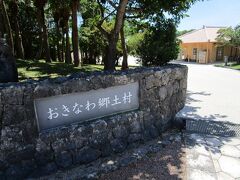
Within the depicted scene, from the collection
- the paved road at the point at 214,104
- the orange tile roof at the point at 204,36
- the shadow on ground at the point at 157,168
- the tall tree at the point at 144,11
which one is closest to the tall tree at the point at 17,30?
the tall tree at the point at 144,11

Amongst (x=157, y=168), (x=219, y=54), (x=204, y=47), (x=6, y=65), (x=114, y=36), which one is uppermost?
(x=204, y=47)

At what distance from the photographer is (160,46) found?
752 centimetres

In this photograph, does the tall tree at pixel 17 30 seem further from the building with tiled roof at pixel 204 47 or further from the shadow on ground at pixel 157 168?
the building with tiled roof at pixel 204 47

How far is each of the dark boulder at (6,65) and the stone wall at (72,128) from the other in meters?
0.86

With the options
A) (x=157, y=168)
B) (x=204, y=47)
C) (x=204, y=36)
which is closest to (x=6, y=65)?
(x=157, y=168)

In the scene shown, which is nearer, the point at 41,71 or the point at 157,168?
the point at 157,168

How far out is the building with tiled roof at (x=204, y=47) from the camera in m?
28.6

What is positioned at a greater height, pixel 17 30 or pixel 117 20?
pixel 17 30

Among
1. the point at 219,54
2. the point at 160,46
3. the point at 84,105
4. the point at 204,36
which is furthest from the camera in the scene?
the point at 204,36

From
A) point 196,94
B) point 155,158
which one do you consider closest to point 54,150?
point 155,158

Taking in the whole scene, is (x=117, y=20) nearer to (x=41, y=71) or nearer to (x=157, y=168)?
(x=41, y=71)

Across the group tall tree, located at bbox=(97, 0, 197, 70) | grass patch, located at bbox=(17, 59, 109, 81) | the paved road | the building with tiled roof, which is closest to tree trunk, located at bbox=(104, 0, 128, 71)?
tall tree, located at bbox=(97, 0, 197, 70)

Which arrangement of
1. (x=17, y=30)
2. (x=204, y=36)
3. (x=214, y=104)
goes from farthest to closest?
1. (x=204, y=36)
2. (x=17, y=30)
3. (x=214, y=104)

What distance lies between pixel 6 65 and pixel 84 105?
62.8 inches
